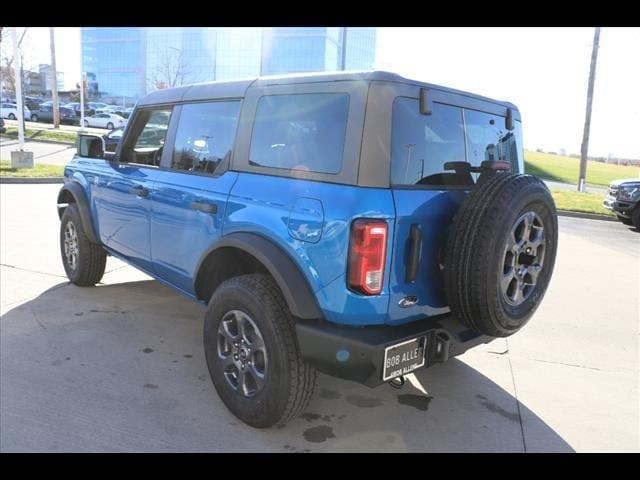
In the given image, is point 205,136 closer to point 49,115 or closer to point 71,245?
point 71,245

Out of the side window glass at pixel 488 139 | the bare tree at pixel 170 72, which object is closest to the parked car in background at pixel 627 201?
the side window glass at pixel 488 139

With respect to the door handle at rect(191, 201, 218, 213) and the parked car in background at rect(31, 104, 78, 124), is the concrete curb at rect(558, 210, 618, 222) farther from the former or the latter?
the parked car in background at rect(31, 104, 78, 124)

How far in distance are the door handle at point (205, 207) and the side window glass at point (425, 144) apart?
1.20 metres

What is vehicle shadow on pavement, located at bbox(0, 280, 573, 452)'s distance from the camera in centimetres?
275

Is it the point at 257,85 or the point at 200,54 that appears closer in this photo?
the point at 257,85

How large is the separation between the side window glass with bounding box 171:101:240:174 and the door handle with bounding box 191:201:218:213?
0.23 metres

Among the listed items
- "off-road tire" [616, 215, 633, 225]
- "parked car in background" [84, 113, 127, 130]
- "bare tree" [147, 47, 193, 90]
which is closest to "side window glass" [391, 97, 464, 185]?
"off-road tire" [616, 215, 633, 225]

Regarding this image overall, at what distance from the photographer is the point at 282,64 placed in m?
84.2

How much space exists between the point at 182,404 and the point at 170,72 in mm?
75104

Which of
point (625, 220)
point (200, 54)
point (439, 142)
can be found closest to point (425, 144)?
point (439, 142)

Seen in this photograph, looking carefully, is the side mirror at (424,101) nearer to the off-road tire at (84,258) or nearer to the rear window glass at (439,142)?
the rear window glass at (439,142)

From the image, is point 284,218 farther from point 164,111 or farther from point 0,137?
point 0,137

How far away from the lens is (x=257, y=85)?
3.06 metres

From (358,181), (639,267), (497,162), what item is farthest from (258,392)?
(639,267)
